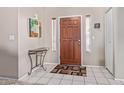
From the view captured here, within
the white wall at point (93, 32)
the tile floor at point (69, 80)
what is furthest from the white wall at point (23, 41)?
the white wall at point (93, 32)

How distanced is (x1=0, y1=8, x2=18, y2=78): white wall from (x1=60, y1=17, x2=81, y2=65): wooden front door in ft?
7.96

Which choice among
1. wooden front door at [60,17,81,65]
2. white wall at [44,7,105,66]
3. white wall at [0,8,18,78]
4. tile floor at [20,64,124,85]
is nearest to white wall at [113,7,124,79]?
tile floor at [20,64,124,85]

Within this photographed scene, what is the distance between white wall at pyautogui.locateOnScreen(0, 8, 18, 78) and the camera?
3281 mm

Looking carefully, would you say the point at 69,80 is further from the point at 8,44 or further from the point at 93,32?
the point at 93,32

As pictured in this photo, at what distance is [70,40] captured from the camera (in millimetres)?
5379

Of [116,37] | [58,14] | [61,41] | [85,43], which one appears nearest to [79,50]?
[85,43]

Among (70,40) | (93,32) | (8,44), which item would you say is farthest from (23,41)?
(93,32)

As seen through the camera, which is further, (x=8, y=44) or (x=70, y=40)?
(x=70, y=40)

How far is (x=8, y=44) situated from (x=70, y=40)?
8.49 feet

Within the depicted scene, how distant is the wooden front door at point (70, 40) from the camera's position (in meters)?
5.28

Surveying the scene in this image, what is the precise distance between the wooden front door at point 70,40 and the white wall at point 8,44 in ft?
7.96

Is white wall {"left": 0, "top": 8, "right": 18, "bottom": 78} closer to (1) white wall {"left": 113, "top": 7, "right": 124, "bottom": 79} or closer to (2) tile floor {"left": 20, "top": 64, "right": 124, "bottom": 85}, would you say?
(2) tile floor {"left": 20, "top": 64, "right": 124, "bottom": 85}

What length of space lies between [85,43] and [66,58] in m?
0.95
